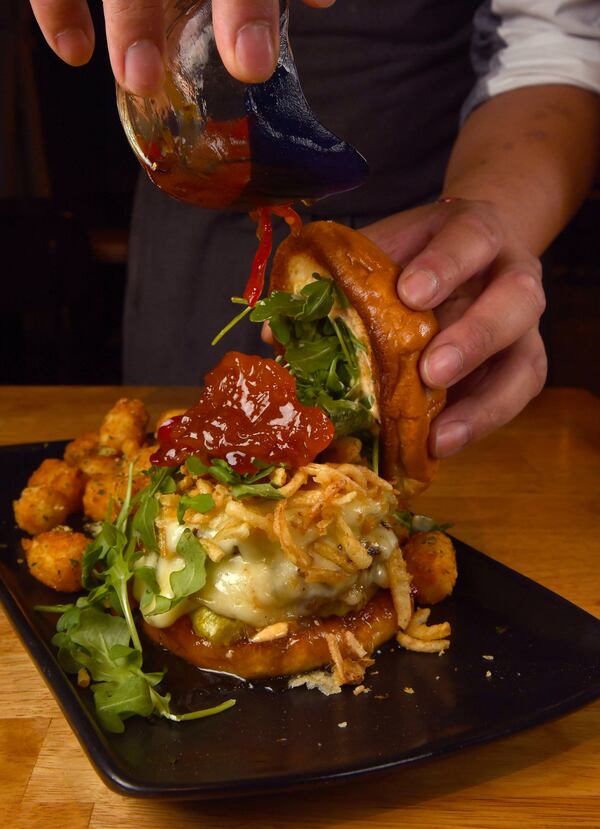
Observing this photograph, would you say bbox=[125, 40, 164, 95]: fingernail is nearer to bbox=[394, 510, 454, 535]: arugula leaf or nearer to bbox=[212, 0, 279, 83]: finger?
bbox=[212, 0, 279, 83]: finger

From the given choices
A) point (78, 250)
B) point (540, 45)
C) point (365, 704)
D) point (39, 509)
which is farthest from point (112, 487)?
point (78, 250)

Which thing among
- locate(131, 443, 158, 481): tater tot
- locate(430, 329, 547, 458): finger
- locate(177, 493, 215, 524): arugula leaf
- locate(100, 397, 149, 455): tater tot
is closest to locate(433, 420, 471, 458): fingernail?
locate(430, 329, 547, 458): finger

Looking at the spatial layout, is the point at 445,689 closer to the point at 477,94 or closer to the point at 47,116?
the point at 477,94

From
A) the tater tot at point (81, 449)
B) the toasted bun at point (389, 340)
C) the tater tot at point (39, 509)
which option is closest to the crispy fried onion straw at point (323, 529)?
the toasted bun at point (389, 340)

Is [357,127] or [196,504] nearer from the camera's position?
[196,504]

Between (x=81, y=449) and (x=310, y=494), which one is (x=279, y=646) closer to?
(x=310, y=494)

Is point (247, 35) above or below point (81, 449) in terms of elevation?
above

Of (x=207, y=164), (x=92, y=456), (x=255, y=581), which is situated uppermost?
(x=207, y=164)
